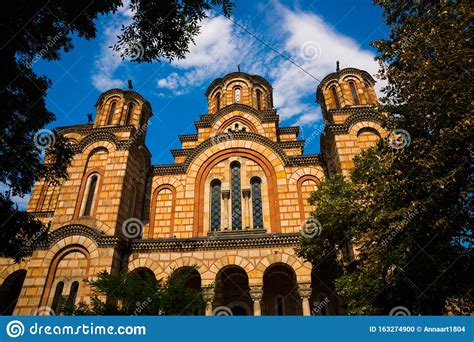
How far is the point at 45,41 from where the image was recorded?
7.86 m

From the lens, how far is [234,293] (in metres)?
14.3

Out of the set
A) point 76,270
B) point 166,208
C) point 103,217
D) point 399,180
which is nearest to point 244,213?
point 166,208

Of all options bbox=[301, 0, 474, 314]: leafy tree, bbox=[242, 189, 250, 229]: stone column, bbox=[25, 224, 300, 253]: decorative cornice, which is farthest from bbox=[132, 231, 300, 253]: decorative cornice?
bbox=[301, 0, 474, 314]: leafy tree

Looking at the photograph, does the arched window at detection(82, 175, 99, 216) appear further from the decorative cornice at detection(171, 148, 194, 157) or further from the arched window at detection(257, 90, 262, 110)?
the arched window at detection(257, 90, 262, 110)

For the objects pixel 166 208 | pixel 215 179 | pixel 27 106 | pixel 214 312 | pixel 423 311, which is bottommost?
pixel 423 311

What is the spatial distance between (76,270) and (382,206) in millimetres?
11690

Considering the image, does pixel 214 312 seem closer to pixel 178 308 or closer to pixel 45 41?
pixel 178 308

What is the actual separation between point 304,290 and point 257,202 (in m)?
5.34

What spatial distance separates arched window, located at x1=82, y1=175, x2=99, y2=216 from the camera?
47.1ft

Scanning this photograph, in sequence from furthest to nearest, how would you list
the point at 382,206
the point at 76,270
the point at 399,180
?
the point at 76,270
the point at 382,206
the point at 399,180

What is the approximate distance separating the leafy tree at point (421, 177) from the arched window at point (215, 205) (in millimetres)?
7635

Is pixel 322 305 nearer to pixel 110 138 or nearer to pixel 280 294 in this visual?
pixel 280 294

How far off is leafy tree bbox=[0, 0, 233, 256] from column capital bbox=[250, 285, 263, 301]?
7.74 meters

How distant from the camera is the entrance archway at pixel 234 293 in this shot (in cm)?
1373
